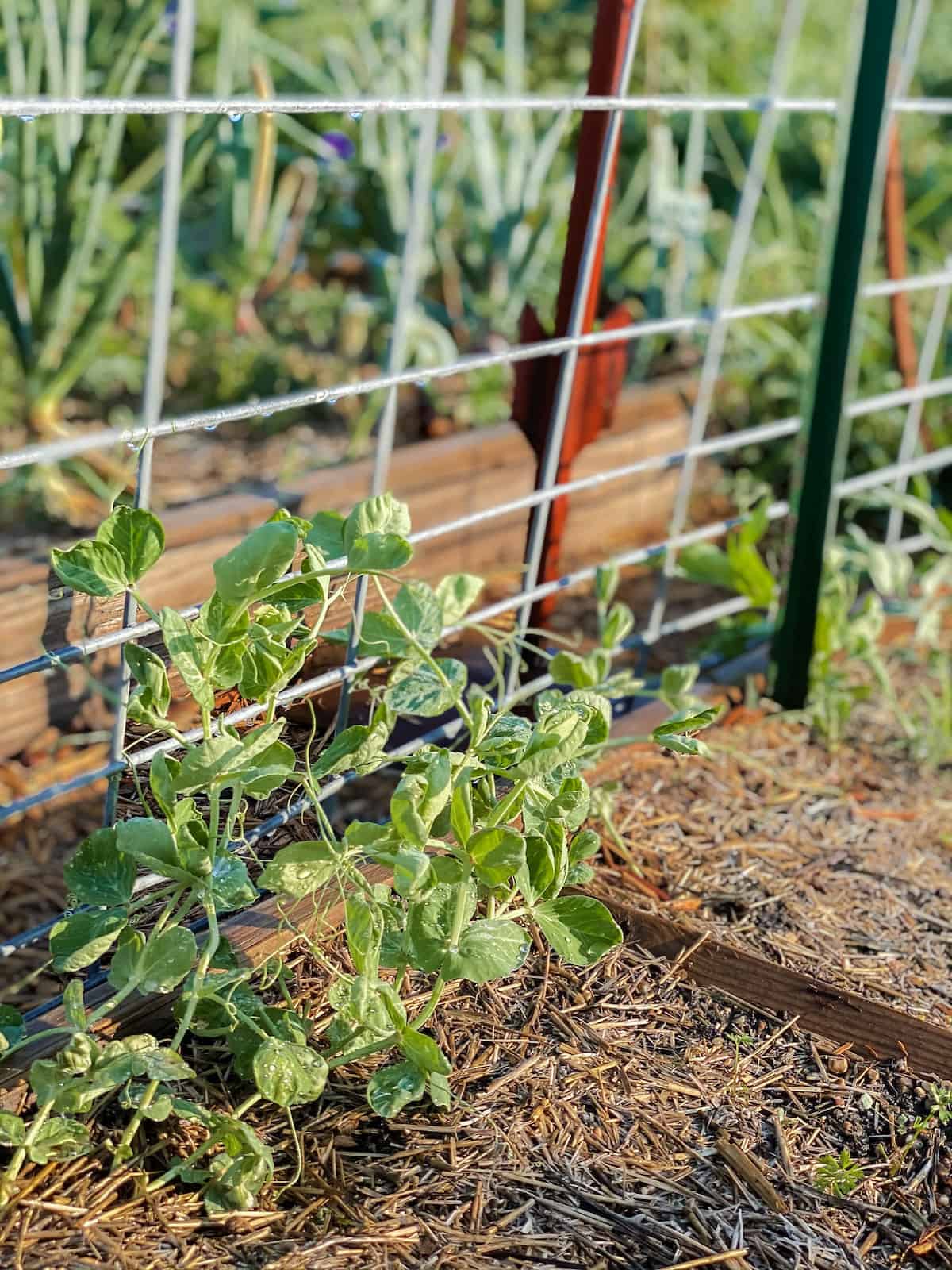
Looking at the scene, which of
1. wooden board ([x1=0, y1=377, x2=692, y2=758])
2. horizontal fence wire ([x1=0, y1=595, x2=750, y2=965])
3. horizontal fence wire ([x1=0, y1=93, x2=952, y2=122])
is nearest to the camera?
horizontal fence wire ([x1=0, y1=93, x2=952, y2=122])

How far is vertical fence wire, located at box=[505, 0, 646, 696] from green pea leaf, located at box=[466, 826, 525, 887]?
472 mm

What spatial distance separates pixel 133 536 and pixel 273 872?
302mm

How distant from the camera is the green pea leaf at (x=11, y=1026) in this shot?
1125 mm

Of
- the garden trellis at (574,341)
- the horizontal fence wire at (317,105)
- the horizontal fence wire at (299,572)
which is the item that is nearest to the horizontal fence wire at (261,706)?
the garden trellis at (574,341)

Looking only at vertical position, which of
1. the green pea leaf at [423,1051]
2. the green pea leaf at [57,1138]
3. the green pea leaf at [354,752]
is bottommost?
the green pea leaf at [57,1138]

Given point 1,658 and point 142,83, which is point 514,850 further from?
point 142,83

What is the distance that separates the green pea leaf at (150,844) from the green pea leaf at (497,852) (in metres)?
0.25

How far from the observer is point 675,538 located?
2037 mm

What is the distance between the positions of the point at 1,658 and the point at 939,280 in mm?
1738

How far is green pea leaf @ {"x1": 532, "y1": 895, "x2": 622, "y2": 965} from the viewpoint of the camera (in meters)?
1.22

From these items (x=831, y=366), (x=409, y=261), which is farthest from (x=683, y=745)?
(x=831, y=366)

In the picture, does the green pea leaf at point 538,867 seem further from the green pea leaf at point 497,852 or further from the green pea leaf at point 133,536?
the green pea leaf at point 133,536

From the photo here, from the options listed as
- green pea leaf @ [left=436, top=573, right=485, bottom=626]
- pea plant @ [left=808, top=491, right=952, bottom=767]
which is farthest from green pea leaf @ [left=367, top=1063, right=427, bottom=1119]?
pea plant @ [left=808, top=491, right=952, bottom=767]

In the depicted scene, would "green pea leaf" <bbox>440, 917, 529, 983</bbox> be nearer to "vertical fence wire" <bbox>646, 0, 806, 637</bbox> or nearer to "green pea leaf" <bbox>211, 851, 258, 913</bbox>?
"green pea leaf" <bbox>211, 851, 258, 913</bbox>
